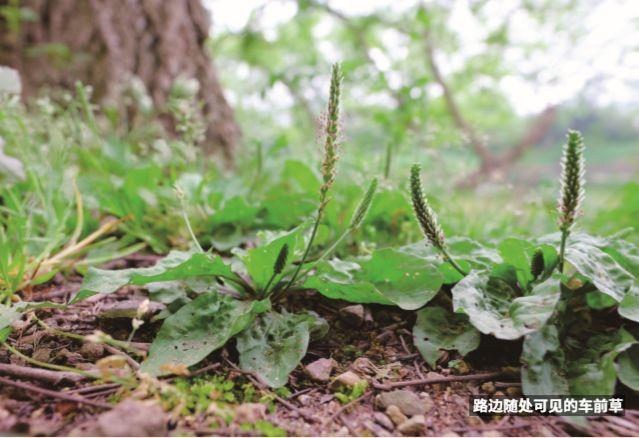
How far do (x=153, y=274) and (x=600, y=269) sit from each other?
1.21 metres

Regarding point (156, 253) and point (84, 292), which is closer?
point (84, 292)

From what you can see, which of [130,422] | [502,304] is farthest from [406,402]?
[130,422]

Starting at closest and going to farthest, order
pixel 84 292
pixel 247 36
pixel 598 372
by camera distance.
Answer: pixel 598 372 < pixel 84 292 < pixel 247 36

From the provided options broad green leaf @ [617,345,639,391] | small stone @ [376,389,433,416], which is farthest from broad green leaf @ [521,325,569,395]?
small stone @ [376,389,433,416]

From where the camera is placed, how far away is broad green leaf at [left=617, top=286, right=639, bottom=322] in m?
1.10

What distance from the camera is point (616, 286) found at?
1.18 meters

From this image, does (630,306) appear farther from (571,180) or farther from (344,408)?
(344,408)

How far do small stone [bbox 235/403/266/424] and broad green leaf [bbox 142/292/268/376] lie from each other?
0.19 m

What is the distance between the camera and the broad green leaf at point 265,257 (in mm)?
1235

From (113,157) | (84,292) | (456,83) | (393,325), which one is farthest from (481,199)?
(456,83)

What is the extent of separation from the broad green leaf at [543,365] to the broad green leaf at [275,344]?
0.55 meters

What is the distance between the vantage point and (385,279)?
140cm

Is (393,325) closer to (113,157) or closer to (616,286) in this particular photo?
(616,286)

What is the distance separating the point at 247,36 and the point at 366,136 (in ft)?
6.34
